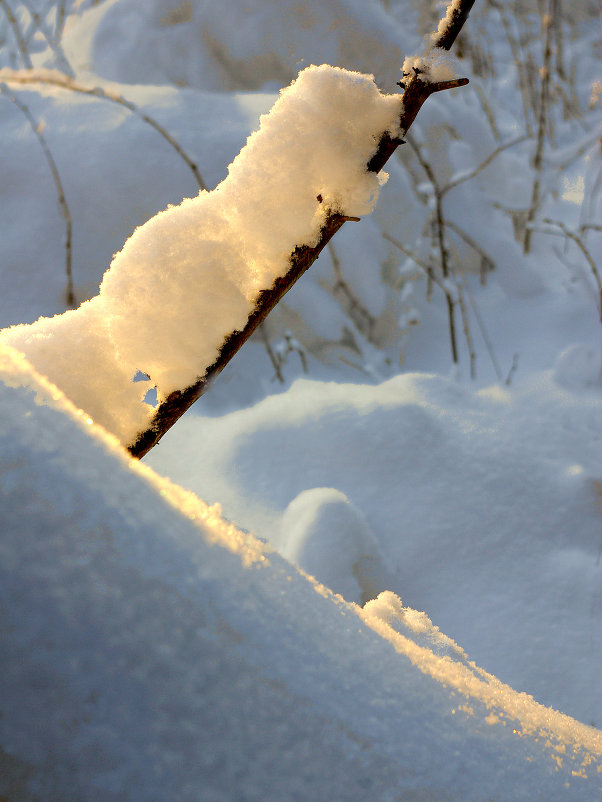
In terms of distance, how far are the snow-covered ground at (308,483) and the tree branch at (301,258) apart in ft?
0.08

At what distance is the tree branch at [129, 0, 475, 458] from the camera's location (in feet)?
1.18

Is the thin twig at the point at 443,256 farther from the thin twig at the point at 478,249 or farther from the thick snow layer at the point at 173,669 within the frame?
the thick snow layer at the point at 173,669

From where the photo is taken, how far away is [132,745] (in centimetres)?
18

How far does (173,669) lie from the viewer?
0.65 ft

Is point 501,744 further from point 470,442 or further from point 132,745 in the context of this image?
point 470,442

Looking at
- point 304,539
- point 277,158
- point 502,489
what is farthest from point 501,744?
point 502,489

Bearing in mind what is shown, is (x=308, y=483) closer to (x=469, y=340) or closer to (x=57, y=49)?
(x=469, y=340)

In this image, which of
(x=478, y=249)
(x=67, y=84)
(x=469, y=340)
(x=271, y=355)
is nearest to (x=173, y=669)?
(x=67, y=84)

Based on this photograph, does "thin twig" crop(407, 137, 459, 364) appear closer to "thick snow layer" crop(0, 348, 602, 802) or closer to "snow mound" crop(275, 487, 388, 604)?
"snow mound" crop(275, 487, 388, 604)

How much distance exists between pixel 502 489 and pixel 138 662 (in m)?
0.90

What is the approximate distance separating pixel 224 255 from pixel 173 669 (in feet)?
0.86

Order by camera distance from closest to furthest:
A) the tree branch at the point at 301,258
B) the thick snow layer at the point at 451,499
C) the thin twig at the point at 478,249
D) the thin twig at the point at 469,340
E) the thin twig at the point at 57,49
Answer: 1. the tree branch at the point at 301,258
2. the thick snow layer at the point at 451,499
3. the thin twig at the point at 469,340
4. the thin twig at the point at 478,249
5. the thin twig at the point at 57,49

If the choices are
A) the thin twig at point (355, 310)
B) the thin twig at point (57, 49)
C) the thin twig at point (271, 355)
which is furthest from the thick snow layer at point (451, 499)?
the thin twig at point (57, 49)

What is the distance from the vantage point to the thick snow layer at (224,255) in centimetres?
37
